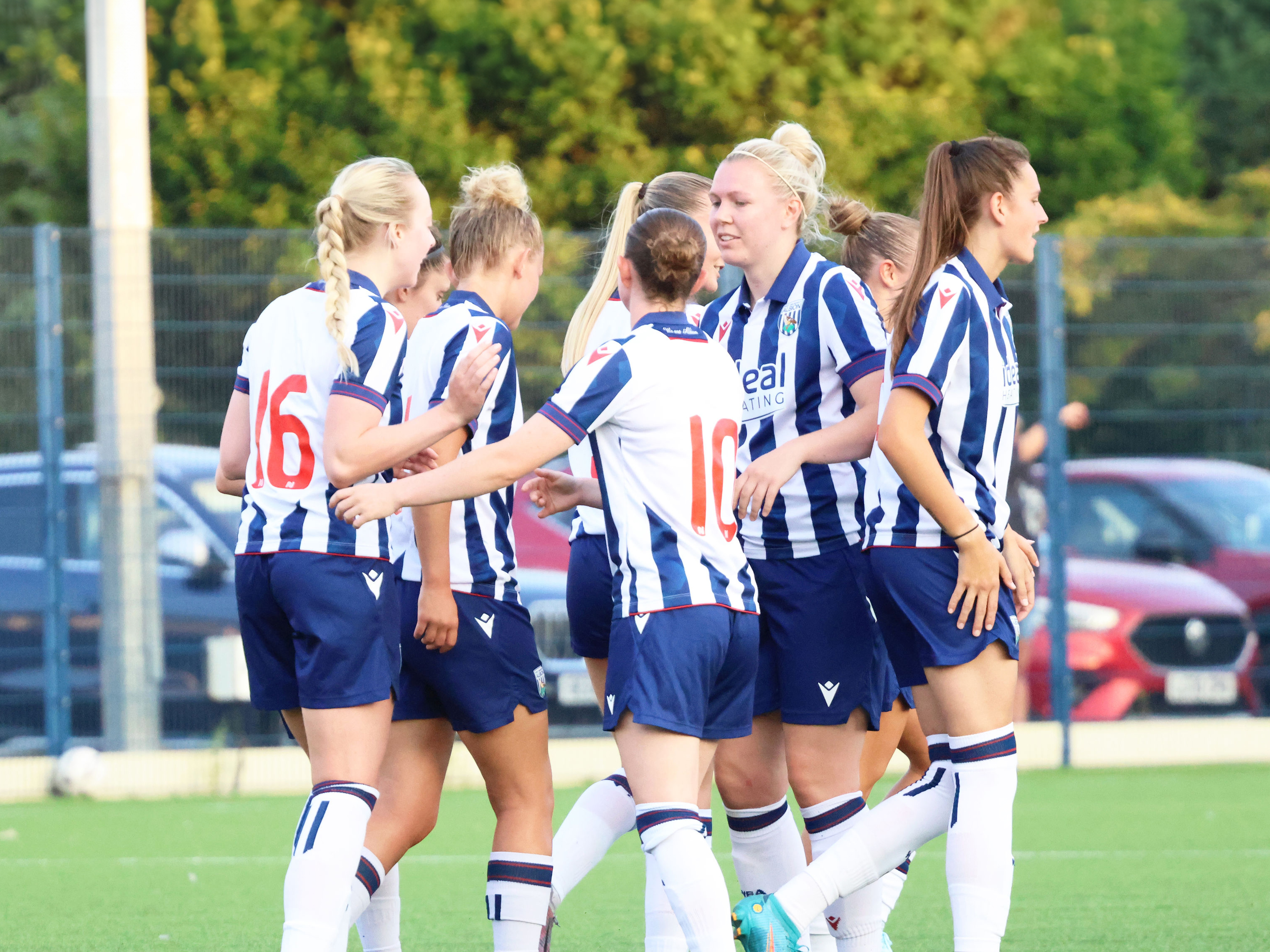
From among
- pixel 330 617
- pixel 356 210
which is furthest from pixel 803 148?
pixel 330 617

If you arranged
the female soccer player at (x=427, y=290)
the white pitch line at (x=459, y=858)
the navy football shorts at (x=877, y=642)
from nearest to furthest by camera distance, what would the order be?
the navy football shorts at (x=877, y=642), the female soccer player at (x=427, y=290), the white pitch line at (x=459, y=858)

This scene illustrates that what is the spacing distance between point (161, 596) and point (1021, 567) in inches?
250

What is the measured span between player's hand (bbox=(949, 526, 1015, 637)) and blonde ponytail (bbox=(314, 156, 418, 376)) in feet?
4.90

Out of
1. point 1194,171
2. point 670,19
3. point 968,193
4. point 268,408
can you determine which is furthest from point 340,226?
point 1194,171

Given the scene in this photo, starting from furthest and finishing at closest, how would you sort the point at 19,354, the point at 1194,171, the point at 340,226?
the point at 1194,171 < the point at 19,354 < the point at 340,226

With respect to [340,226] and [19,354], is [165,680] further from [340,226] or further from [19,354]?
[340,226]

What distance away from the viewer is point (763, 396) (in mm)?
4375

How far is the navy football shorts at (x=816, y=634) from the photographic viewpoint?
4289 millimetres

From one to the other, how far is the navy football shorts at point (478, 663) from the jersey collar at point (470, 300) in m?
0.68

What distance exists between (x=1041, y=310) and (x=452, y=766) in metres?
4.27

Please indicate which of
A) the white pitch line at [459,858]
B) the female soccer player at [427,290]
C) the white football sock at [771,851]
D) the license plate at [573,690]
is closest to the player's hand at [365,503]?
the female soccer player at [427,290]

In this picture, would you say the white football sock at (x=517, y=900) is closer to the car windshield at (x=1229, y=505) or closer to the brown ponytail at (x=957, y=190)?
the brown ponytail at (x=957, y=190)

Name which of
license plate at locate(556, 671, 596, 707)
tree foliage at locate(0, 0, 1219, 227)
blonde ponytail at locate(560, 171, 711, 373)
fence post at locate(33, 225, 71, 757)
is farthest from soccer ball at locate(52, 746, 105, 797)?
tree foliage at locate(0, 0, 1219, 227)

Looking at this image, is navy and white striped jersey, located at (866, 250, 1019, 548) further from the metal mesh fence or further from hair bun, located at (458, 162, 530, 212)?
the metal mesh fence
